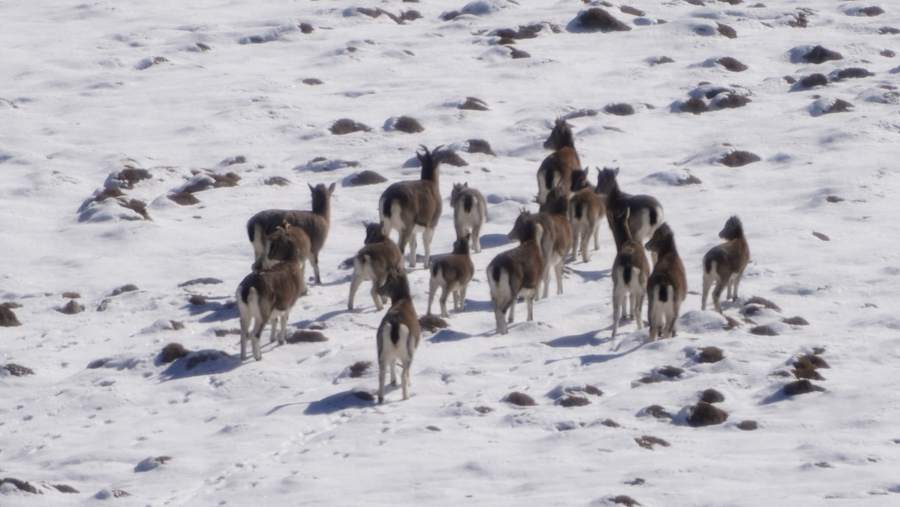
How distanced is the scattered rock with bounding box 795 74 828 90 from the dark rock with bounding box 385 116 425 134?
9.12 metres

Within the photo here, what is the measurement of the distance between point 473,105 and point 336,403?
17948mm

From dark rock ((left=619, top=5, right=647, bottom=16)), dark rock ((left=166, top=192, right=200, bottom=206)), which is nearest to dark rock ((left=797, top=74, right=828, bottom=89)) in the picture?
dark rock ((left=619, top=5, right=647, bottom=16))

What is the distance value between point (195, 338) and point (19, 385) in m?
2.39

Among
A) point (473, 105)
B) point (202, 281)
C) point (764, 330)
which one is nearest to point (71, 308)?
point (202, 281)

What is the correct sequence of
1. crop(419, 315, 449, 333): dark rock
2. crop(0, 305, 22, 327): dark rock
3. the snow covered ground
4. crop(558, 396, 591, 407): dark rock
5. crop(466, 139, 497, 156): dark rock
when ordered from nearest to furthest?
the snow covered ground → crop(558, 396, 591, 407): dark rock → crop(419, 315, 449, 333): dark rock → crop(0, 305, 22, 327): dark rock → crop(466, 139, 497, 156): dark rock

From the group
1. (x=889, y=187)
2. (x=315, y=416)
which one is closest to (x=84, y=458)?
(x=315, y=416)

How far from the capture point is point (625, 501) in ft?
53.2

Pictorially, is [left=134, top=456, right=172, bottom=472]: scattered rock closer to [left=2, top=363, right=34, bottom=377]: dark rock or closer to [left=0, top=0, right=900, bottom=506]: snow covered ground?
[left=0, top=0, right=900, bottom=506]: snow covered ground

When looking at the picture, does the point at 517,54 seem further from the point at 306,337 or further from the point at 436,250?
the point at 306,337

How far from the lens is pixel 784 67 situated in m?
39.6

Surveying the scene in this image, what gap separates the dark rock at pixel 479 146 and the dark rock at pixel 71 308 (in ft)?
36.0

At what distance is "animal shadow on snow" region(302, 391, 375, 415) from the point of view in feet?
63.4

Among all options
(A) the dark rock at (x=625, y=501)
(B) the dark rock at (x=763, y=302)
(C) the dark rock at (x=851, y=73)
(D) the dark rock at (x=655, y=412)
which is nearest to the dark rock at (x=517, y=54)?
(C) the dark rock at (x=851, y=73)

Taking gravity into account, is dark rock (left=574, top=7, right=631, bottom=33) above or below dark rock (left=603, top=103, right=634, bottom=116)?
above
